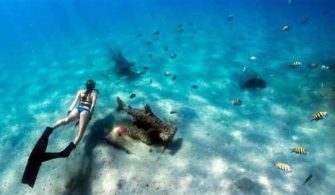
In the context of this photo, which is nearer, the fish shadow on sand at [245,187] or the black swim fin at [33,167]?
the black swim fin at [33,167]

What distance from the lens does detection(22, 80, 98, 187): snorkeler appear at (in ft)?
24.4

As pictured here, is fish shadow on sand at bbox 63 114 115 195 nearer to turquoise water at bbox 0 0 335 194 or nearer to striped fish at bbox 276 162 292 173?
turquoise water at bbox 0 0 335 194

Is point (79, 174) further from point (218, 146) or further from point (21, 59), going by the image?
point (21, 59)

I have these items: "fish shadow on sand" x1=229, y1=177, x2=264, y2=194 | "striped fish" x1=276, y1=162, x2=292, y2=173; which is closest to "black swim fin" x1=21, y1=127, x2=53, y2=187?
"fish shadow on sand" x1=229, y1=177, x2=264, y2=194

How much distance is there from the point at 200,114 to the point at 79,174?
227 inches

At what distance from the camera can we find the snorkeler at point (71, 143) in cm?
745

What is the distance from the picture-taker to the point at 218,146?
1009cm

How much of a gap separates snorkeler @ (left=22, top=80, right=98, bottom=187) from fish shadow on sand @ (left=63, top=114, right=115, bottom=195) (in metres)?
0.82

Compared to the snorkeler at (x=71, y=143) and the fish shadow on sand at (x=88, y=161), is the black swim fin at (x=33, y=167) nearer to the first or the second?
the snorkeler at (x=71, y=143)

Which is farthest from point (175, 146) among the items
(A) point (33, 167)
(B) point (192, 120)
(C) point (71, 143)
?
(A) point (33, 167)

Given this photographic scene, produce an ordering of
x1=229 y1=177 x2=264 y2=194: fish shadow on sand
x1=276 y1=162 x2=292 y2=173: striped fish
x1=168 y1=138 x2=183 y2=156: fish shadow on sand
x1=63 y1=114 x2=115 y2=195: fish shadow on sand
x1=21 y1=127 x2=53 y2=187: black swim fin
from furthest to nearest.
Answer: x1=168 y1=138 x2=183 y2=156: fish shadow on sand, x1=276 y1=162 x2=292 y2=173: striped fish, x1=63 y1=114 x2=115 y2=195: fish shadow on sand, x1=229 y1=177 x2=264 y2=194: fish shadow on sand, x1=21 y1=127 x2=53 y2=187: black swim fin

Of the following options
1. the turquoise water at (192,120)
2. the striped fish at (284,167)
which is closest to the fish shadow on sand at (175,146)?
the turquoise water at (192,120)

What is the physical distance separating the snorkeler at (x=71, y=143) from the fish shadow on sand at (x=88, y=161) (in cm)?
82

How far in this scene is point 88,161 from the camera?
9.16 meters
